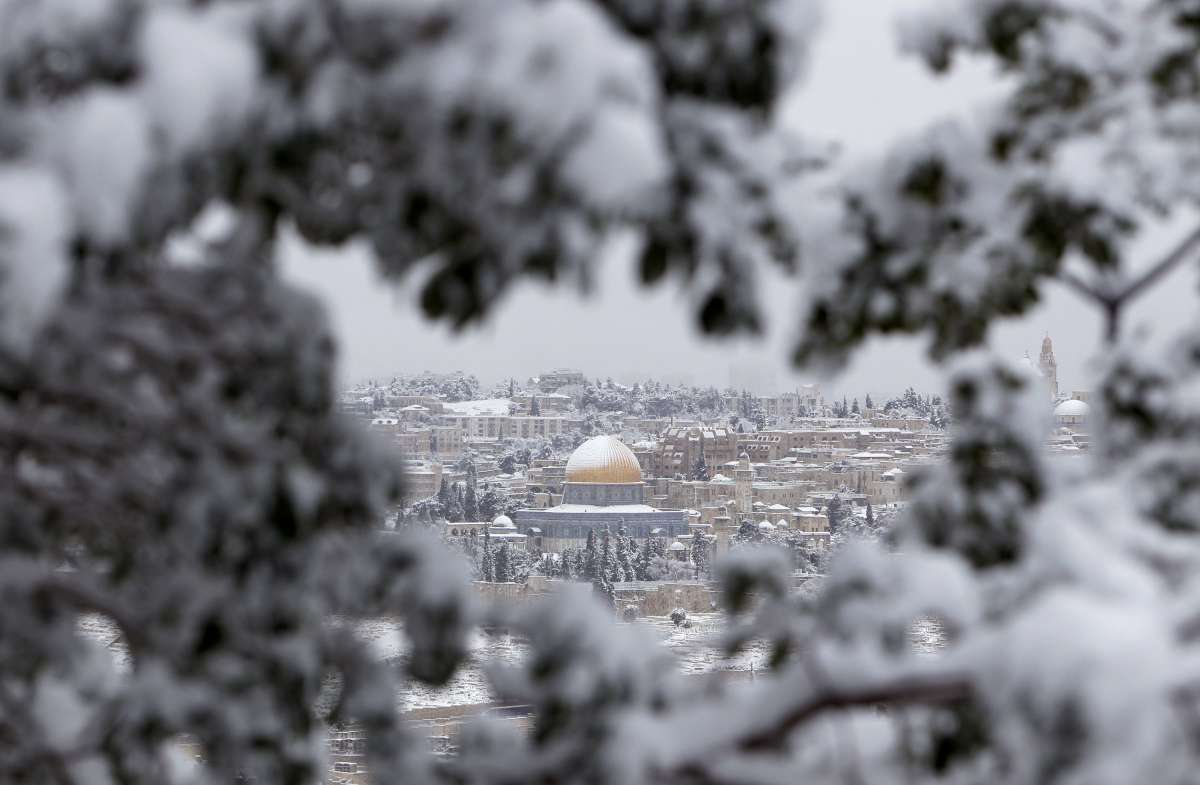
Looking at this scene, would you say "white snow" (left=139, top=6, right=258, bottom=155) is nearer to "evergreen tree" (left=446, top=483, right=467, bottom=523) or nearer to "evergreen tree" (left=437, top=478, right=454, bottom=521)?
"evergreen tree" (left=437, top=478, right=454, bottom=521)

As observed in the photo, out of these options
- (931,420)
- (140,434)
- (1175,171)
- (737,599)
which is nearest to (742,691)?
(737,599)

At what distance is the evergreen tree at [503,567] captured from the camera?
162 ft

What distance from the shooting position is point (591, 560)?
175ft

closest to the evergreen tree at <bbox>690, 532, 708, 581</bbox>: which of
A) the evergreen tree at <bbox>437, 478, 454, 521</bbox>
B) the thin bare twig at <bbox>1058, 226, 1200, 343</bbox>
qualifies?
the evergreen tree at <bbox>437, 478, 454, 521</bbox>

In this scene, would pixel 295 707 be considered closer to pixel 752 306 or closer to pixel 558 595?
pixel 558 595

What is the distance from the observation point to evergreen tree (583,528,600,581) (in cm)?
5211

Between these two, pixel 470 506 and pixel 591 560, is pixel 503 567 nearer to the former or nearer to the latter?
pixel 591 560

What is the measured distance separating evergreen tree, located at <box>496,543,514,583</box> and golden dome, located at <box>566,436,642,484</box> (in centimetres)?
930

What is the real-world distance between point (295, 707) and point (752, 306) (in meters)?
0.86

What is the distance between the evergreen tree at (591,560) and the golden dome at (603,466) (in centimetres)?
317

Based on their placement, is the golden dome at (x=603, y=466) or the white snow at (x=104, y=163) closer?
the white snow at (x=104, y=163)

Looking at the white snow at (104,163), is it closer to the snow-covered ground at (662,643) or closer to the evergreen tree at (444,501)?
the snow-covered ground at (662,643)

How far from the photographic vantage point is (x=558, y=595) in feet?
6.26

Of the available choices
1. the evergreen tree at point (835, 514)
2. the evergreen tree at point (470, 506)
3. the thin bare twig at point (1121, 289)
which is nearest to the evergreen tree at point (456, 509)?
the evergreen tree at point (470, 506)
